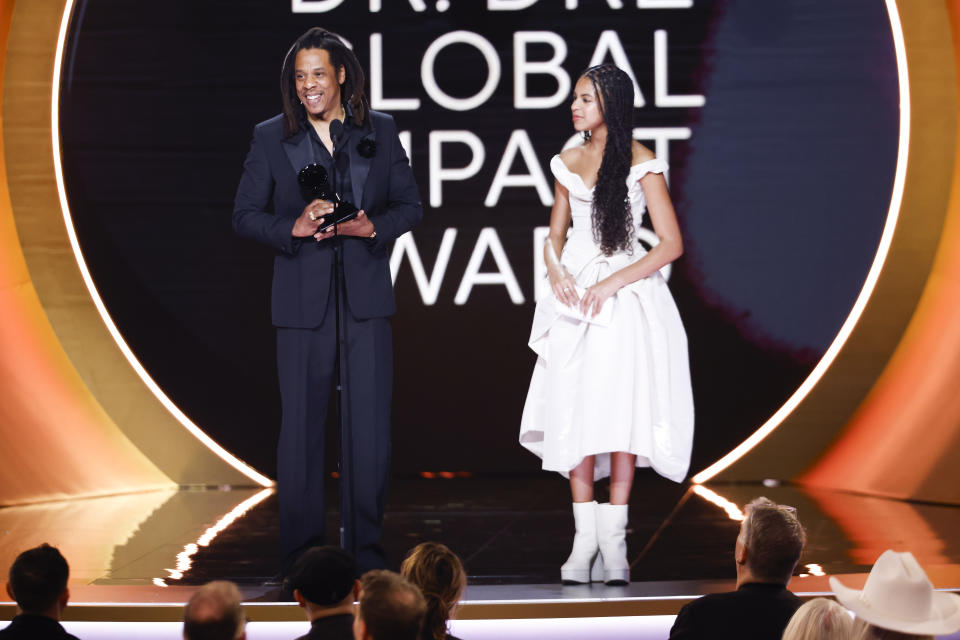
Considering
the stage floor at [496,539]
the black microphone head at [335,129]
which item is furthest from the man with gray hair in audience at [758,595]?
the black microphone head at [335,129]

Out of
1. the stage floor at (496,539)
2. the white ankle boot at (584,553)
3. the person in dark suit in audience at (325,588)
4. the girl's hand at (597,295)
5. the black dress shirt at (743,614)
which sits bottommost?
the stage floor at (496,539)

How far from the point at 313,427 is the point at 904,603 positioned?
209 centimetres

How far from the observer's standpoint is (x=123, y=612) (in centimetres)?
336

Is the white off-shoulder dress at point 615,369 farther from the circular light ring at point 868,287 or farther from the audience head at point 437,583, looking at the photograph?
the circular light ring at point 868,287

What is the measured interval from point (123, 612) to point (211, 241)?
267 centimetres

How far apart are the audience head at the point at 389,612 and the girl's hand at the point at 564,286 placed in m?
1.78

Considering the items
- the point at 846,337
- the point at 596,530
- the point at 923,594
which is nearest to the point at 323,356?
the point at 596,530

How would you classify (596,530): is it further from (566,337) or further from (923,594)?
(923,594)

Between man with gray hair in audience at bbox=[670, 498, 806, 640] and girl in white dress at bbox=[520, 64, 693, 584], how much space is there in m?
1.22

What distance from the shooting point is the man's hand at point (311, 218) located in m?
3.42

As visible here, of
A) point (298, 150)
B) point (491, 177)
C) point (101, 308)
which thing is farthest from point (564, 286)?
point (101, 308)

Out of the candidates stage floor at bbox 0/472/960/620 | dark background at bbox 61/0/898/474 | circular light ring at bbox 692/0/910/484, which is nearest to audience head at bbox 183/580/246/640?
stage floor at bbox 0/472/960/620

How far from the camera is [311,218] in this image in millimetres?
3445

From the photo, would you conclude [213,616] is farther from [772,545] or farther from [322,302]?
[322,302]
